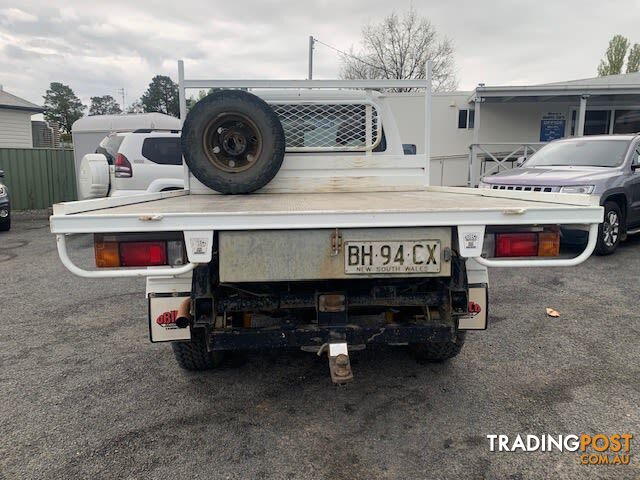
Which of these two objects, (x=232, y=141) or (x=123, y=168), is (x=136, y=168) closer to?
(x=123, y=168)

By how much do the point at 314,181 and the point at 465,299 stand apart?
1985mm

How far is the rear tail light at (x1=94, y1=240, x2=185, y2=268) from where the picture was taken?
7.62 ft

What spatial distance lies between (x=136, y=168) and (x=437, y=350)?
259 inches

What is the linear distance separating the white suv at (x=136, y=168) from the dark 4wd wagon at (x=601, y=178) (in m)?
5.45

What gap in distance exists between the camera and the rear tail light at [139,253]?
7.62ft

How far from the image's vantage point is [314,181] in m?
4.18

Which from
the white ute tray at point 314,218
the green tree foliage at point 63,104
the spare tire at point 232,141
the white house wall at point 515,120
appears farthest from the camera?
the green tree foliage at point 63,104

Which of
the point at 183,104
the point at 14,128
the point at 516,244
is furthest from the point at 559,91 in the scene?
the point at 14,128

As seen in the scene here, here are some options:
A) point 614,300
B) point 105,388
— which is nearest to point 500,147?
point 614,300

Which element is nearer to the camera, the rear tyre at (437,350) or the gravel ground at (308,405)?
the gravel ground at (308,405)

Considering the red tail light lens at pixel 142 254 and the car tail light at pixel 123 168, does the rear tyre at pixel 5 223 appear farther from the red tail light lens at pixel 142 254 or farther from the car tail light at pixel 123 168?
the red tail light lens at pixel 142 254

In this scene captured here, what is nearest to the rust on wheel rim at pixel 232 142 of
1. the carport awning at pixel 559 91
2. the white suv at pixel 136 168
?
the white suv at pixel 136 168

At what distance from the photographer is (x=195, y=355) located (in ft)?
10.7

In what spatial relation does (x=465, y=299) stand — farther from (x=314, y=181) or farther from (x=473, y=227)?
(x=314, y=181)
